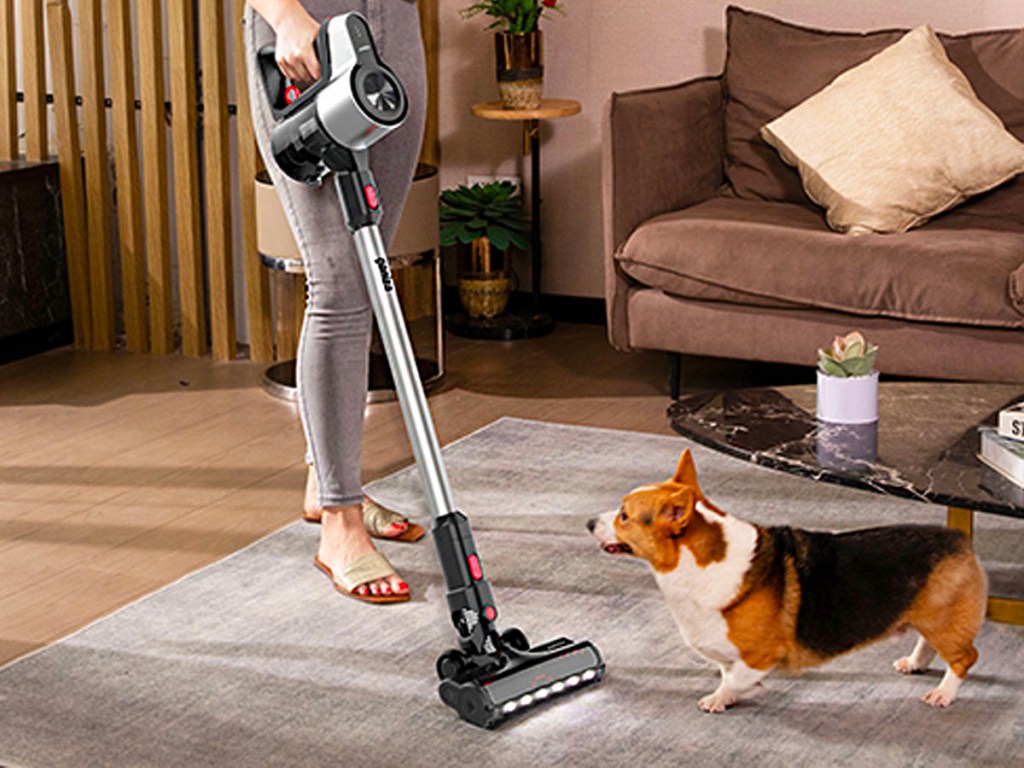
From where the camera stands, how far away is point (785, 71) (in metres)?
3.82

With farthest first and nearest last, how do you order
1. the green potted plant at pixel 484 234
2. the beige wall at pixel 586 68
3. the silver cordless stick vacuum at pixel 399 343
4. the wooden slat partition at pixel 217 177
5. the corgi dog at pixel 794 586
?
the green potted plant at pixel 484 234 < the beige wall at pixel 586 68 < the wooden slat partition at pixel 217 177 < the corgi dog at pixel 794 586 < the silver cordless stick vacuum at pixel 399 343

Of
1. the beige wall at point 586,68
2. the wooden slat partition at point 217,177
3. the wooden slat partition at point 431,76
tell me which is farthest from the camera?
the wooden slat partition at point 431,76

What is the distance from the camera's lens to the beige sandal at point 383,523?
2.66 m

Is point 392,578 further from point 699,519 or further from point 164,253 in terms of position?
point 164,253

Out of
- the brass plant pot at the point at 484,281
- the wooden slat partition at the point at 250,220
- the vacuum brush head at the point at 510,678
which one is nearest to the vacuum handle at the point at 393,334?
the vacuum brush head at the point at 510,678

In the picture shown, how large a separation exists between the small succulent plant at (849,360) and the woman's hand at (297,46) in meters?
0.86

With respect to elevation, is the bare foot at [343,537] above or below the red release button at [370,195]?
below

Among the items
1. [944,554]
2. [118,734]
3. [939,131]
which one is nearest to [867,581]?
[944,554]

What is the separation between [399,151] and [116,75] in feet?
6.23

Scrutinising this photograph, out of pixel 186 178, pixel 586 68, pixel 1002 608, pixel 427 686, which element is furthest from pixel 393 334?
pixel 586 68

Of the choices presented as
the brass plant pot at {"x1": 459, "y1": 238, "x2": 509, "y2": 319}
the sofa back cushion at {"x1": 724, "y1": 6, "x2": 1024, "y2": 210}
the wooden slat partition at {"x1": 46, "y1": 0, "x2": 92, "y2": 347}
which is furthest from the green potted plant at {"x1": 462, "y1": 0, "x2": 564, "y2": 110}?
the wooden slat partition at {"x1": 46, "y1": 0, "x2": 92, "y2": 347}

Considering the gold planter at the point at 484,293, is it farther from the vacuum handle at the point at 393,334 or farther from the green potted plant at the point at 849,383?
the vacuum handle at the point at 393,334

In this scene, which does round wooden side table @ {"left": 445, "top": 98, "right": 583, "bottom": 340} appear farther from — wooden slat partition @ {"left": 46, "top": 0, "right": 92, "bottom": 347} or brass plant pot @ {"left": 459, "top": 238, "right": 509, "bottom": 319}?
wooden slat partition @ {"left": 46, "top": 0, "right": 92, "bottom": 347}

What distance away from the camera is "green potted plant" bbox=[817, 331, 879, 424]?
7.41 feet
